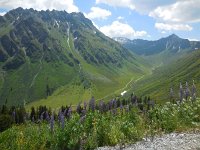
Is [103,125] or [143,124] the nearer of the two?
[103,125]

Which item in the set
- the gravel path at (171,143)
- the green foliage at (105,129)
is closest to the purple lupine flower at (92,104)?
the green foliage at (105,129)

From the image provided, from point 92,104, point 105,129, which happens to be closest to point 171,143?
point 105,129

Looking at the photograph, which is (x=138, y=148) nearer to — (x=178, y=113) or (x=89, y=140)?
(x=89, y=140)

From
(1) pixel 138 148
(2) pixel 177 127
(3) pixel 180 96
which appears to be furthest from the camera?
(3) pixel 180 96

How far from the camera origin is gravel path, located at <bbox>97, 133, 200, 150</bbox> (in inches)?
746

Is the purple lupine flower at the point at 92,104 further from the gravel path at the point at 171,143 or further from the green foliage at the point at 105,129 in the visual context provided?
the gravel path at the point at 171,143

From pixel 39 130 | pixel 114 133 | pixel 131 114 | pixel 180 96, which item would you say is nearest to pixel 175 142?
pixel 114 133

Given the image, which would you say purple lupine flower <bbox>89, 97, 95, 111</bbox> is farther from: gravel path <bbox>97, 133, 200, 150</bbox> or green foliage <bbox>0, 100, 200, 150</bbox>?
gravel path <bbox>97, 133, 200, 150</bbox>

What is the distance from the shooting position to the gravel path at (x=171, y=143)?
18945 mm

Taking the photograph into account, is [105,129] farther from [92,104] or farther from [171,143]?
[171,143]

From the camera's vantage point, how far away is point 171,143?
1991cm

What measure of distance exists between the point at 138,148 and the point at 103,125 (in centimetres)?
314

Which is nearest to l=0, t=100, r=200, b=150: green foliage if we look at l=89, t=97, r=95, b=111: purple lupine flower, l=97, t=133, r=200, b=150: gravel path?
l=89, t=97, r=95, b=111: purple lupine flower

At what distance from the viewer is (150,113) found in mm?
25641
